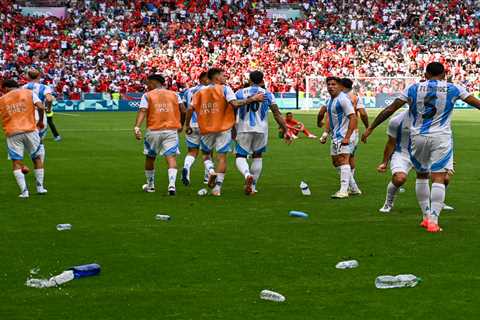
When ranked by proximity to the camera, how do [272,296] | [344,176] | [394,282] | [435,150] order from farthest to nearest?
[344,176] < [435,150] < [394,282] < [272,296]

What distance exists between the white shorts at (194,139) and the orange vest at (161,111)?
1.36m

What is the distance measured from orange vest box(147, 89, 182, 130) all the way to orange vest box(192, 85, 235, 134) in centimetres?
40

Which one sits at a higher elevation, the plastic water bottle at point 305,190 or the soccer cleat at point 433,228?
the soccer cleat at point 433,228

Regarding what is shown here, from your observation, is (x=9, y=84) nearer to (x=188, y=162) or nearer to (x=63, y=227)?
(x=188, y=162)

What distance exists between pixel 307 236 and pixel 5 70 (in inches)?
1845

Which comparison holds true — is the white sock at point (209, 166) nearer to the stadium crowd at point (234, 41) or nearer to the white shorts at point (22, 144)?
the white shorts at point (22, 144)

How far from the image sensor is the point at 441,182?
37.6ft

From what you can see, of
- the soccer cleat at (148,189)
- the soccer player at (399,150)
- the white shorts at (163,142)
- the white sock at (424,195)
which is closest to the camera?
the white sock at (424,195)

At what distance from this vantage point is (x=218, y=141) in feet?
54.2

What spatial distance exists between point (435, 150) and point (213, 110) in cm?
565

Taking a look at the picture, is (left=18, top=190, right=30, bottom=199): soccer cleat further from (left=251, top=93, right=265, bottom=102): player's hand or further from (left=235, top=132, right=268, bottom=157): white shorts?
(left=251, top=93, right=265, bottom=102): player's hand

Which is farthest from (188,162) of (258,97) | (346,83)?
(346,83)

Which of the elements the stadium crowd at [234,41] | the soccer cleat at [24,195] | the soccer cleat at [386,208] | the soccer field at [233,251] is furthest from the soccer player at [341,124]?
the stadium crowd at [234,41]

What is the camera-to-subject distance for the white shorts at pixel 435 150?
11.5 metres
